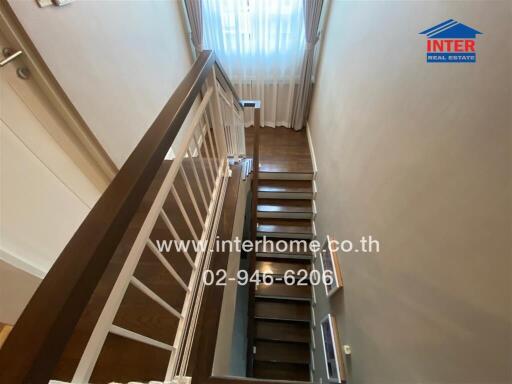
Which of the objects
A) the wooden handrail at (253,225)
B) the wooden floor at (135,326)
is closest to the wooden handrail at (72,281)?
the wooden floor at (135,326)

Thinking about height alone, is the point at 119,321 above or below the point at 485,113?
below

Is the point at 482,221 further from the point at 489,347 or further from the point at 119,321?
the point at 119,321

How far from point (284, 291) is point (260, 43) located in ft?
11.2

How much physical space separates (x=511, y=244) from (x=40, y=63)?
201 cm

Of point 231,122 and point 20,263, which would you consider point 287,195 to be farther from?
point 20,263

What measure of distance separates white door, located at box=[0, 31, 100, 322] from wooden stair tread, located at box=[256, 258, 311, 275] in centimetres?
229

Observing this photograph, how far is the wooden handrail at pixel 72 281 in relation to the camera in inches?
11.2

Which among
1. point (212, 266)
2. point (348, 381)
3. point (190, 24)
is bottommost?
point (348, 381)

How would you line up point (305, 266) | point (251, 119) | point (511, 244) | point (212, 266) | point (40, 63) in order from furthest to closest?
point (251, 119) < point (305, 266) < point (212, 266) < point (40, 63) < point (511, 244)

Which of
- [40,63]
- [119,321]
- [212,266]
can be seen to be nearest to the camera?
[119,321]

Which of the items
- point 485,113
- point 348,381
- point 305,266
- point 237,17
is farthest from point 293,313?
point 237,17

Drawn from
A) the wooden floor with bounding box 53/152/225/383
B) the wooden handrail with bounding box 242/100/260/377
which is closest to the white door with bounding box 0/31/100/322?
the wooden floor with bounding box 53/152/225/383

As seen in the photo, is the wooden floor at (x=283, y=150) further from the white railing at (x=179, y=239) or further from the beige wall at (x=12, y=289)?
the beige wall at (x=12, y=289)

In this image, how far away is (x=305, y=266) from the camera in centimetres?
321
